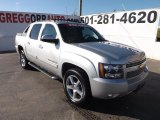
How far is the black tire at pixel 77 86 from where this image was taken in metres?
3.58

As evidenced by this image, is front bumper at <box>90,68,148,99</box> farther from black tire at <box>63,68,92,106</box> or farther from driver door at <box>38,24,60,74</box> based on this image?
driver door at <box>38,24,60,74</box>

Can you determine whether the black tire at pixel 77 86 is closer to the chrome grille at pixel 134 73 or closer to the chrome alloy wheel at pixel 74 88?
the chrome alloy wheel at pixel 74 88

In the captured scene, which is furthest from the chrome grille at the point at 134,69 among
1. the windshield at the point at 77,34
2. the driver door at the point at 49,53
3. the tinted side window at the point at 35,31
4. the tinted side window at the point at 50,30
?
the tinted side window at the point at 35,31

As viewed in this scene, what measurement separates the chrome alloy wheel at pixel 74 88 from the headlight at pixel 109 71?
2.03 ft

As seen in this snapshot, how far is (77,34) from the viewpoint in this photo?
15.8 feet

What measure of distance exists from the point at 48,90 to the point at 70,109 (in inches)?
48.9

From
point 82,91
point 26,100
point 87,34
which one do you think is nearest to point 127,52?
point 82,91

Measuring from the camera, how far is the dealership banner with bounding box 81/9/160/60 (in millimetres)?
9578

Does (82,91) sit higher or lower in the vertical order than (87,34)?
lower

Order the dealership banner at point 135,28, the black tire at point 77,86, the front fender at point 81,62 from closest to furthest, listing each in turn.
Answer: the front fender at point 81,62 < the black tire at point 77,86 < the dealership banner at point 135,28

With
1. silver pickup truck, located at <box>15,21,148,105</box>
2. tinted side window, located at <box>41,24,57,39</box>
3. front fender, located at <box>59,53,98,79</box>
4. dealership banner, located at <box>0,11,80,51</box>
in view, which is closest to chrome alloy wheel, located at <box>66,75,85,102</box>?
silver pickup truck, located at <box>15,21,148,105</box>

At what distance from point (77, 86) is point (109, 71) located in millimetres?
914

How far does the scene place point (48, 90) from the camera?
16.0 feet

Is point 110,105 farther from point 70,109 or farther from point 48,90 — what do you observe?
point 48,90
